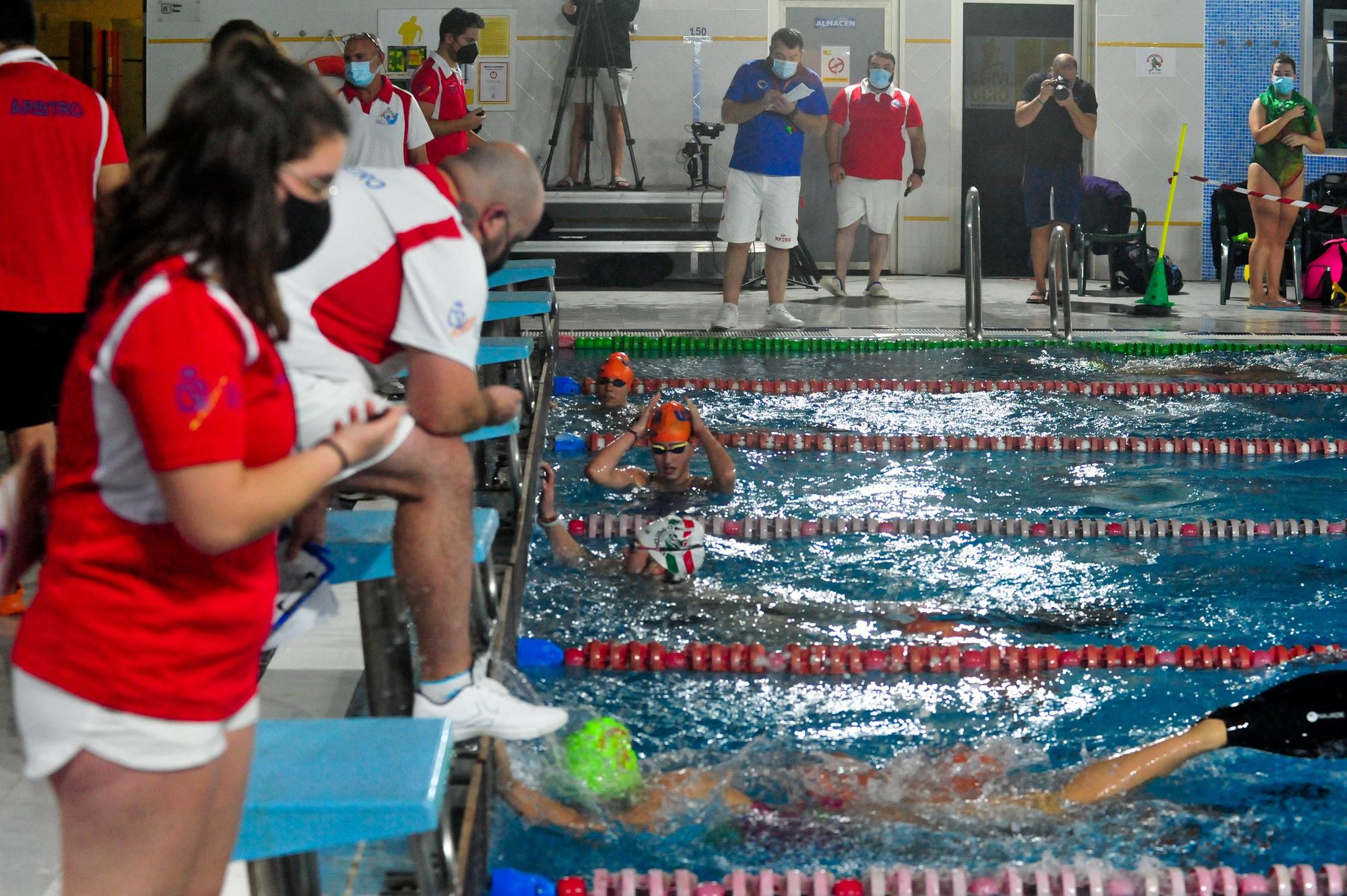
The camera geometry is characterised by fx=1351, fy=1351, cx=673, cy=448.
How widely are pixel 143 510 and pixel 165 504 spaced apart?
0.04m

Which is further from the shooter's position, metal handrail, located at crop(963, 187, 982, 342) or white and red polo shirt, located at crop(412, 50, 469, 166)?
metal handrail, located at crop(963, 187, 982, 342)

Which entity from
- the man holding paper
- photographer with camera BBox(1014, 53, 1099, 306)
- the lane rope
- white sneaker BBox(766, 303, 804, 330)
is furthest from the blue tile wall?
the lane rope

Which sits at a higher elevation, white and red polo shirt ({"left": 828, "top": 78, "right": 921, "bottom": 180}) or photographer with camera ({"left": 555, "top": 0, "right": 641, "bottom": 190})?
photographer with camera ({"left": 555, "top": 0, "right": 641, "bottom": 190})

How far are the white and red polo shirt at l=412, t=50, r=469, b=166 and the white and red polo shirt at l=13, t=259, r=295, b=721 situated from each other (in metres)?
6.45

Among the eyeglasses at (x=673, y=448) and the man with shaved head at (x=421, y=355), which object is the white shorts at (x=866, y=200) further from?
the man with shaved head at (x=421, y=355)

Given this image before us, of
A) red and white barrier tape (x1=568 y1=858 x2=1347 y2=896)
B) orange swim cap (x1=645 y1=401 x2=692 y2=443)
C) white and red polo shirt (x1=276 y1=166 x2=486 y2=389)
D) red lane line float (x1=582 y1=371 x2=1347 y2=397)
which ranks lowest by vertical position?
red and white barrier tape (x1=568 y1=858 x2=1347 y2=896)

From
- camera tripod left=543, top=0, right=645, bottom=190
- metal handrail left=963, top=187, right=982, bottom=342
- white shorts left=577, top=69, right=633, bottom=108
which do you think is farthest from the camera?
white shorts left=577, top=69, right=633, bottom=108

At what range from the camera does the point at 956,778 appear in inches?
127

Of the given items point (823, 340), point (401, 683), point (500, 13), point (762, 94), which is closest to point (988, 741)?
point (401, 683)

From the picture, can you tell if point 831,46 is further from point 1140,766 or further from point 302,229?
point 302,229

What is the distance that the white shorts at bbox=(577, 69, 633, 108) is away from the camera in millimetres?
13008

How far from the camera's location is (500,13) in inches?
533

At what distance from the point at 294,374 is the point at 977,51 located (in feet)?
Answer: 42.2

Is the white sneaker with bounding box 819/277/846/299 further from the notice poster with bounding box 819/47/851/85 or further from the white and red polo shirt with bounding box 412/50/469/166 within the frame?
the white and red polo shirt with bounding box 412/50/469/166
